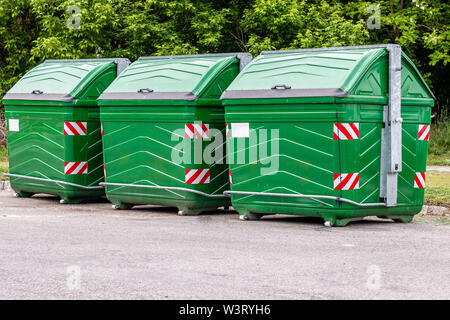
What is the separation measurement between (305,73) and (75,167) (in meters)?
3.87

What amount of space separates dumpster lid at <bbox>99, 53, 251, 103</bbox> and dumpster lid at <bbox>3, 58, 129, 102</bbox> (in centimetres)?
66

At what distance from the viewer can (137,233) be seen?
9000 millimetres

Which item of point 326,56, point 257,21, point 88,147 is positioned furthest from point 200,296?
point 257,21

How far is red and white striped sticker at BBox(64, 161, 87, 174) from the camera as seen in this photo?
11.9m

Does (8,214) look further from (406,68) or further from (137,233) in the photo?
(406,68)

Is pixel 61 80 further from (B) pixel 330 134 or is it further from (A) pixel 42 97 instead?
(B) pixel 330 134

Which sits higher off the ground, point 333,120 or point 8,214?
point 333,120

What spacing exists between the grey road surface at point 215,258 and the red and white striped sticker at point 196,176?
447mm

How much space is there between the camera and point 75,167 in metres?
12.0

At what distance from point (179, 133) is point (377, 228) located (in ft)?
8.71

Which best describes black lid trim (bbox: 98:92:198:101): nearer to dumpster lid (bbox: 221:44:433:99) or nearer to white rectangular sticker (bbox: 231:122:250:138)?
dumpster lid (bbox: 221:44:433:99)

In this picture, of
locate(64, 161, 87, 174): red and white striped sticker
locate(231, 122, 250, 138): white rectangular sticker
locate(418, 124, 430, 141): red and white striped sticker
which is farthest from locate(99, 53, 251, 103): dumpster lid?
locate(418, 124, 430, 141): red and white striped sticker

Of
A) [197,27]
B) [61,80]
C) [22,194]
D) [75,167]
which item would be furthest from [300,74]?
[197,27]
